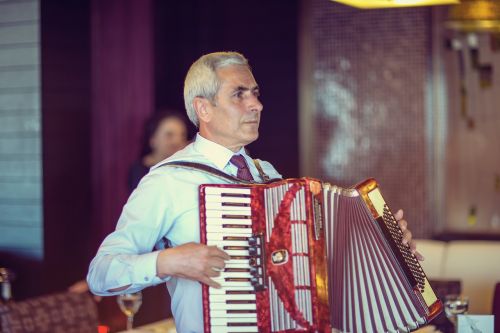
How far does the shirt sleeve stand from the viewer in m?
1.94

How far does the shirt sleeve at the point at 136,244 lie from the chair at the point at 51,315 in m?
0.86

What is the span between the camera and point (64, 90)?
4523 mm

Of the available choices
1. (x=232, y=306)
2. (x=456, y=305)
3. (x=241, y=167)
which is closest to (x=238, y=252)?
(x=232, y=306)

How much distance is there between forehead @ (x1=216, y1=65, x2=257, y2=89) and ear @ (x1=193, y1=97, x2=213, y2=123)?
0.07 metres

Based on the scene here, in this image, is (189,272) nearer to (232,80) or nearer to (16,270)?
(232,80)

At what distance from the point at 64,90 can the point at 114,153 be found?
1.96ft

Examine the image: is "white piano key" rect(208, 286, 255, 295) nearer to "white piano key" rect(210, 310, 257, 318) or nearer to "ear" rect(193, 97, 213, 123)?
"white piano key" rect(210, 310, 257, 318)

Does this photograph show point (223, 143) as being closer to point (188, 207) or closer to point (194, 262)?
point (188, 207)

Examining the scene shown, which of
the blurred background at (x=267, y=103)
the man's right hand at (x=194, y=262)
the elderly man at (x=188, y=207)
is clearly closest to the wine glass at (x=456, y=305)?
the elderly man at (x=188, y=207)

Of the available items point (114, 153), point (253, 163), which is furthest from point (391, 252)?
point (114, 153)

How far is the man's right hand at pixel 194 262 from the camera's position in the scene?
1.84 m

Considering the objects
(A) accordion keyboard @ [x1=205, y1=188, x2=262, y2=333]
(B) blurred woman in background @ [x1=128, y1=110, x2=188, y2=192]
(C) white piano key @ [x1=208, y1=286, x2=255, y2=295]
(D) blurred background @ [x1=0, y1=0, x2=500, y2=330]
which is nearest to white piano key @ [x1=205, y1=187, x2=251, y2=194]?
(A) accordion keyboard @ [x1=205, y1=188, x2=262, y2=333]

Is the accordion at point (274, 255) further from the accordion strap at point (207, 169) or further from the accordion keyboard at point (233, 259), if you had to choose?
the accordion strap at point (207, 169)

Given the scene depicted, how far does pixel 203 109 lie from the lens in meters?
2.22
